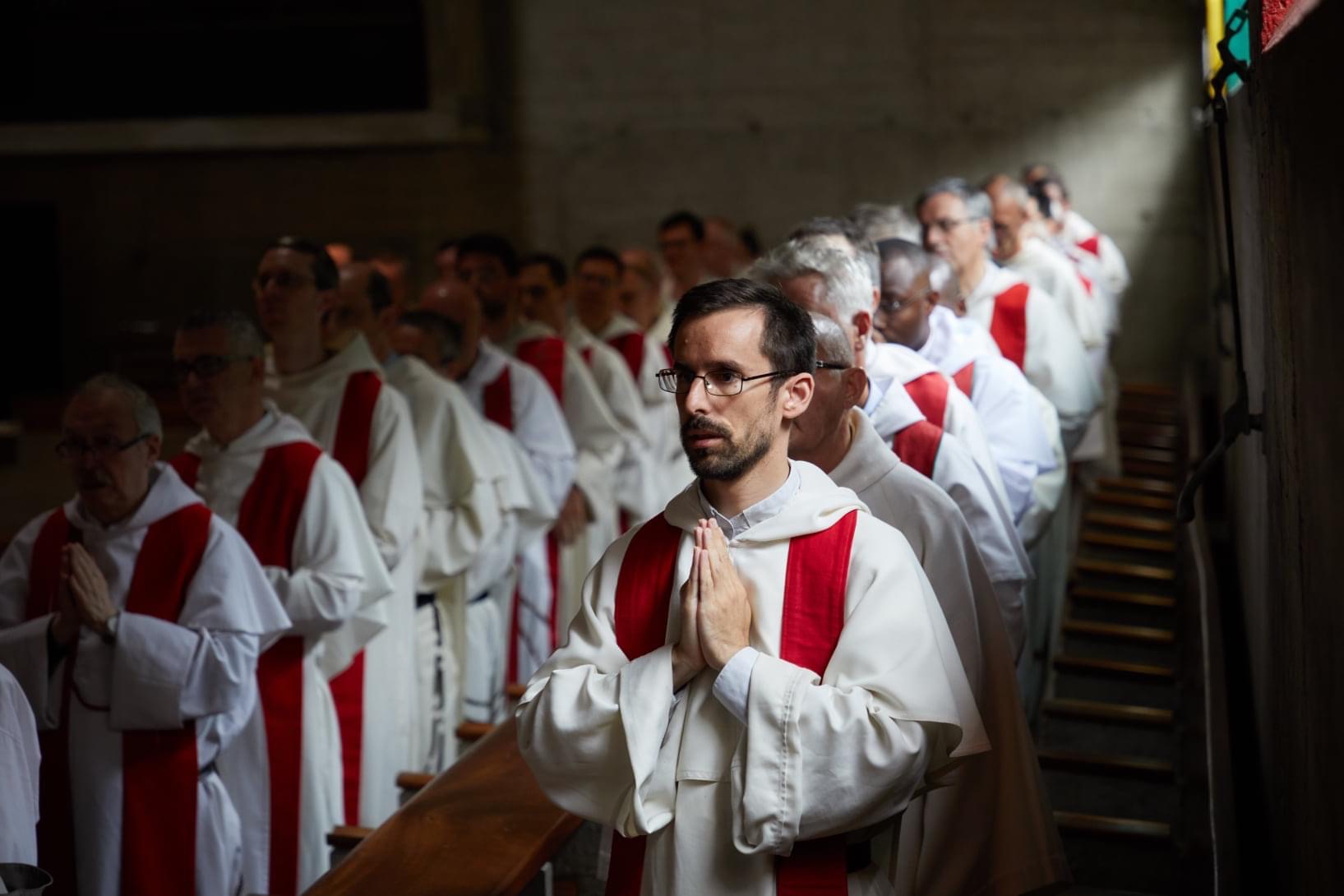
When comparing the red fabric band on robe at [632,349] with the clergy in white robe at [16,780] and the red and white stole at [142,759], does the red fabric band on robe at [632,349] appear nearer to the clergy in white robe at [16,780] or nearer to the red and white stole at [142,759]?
the red and white stole at [142,759]

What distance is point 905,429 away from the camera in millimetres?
4176

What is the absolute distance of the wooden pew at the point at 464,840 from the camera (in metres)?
3.61

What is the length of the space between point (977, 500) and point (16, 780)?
2308 mm

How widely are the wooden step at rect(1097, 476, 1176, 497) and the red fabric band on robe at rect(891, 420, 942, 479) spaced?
5.99 meters

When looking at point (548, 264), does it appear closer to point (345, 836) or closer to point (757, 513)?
point (345, 836)

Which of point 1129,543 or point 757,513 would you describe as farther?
point 1129,543

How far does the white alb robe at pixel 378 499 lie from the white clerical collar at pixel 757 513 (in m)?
2.91

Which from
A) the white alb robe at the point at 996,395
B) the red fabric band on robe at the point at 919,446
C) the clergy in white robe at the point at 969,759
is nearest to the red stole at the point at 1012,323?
the white alb robe at the point at 996,395

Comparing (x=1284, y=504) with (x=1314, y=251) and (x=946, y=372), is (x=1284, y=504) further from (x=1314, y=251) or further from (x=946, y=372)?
(x=946, y=372)

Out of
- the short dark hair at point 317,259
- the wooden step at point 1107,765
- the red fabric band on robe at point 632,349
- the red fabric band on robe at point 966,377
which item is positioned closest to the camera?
the wooden step at point 1107,765

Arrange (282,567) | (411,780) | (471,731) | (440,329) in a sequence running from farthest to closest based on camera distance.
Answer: (440,329), (471,731), (411,780), (282,567)

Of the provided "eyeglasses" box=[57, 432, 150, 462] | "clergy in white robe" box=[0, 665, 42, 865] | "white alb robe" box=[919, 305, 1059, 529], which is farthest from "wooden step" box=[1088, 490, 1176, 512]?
"clergy in white robe" box=[0, 665, 42, 865]

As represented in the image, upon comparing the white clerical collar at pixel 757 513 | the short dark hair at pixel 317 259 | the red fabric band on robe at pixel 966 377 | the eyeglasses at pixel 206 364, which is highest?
the short dark hair at pixel 317 259

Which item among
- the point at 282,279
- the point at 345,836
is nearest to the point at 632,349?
the point at 282,279
